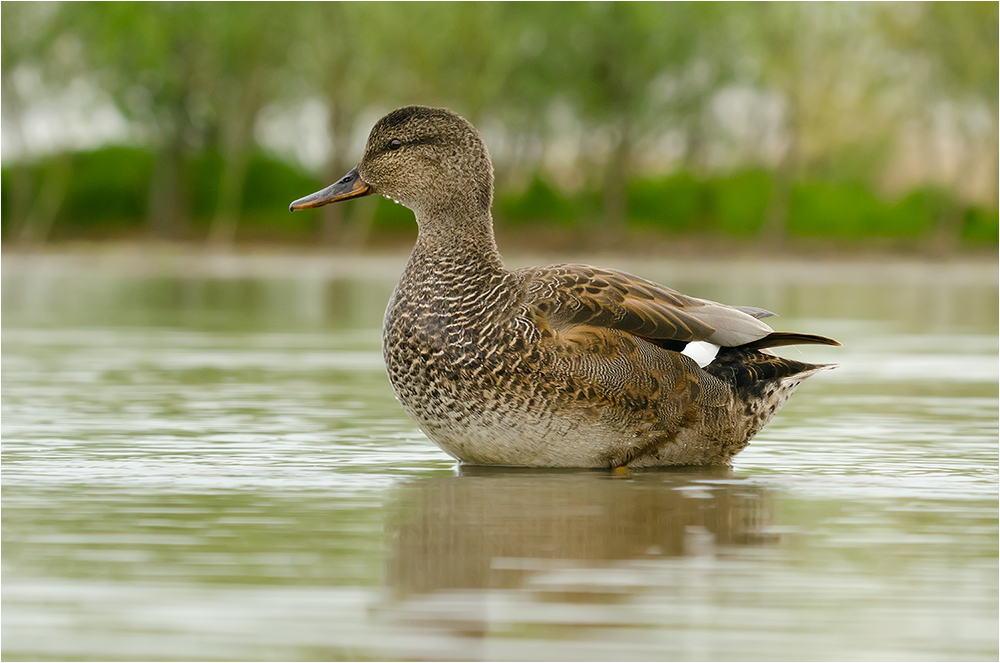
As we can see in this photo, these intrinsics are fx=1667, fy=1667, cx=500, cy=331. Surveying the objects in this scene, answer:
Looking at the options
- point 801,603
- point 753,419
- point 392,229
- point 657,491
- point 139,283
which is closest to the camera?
point 801,603

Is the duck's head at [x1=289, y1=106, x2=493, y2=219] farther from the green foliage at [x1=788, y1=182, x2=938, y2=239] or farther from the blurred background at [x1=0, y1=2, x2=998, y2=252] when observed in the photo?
the green foliage at [x1=788, y1=182, x2=938, y2=239]

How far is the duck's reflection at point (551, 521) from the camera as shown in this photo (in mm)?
4902

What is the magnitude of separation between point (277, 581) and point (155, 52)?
46.9m

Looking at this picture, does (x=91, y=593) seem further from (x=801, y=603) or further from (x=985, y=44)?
(x=985, y=44)

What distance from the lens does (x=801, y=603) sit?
14.5 feet

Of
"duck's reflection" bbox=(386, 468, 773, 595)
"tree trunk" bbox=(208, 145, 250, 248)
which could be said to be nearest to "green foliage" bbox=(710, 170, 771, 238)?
"tree trunk" bbox=(208, 145, 250, 248)

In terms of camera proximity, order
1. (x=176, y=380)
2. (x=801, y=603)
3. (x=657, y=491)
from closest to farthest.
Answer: (x=801, y=603), (x=657, y=491), (x=176, y=380)

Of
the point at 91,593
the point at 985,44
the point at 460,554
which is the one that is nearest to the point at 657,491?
the point at 460,554

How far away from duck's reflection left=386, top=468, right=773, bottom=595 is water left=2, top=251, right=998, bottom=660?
16 millimetres

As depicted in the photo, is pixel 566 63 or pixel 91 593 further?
pixel 566 63

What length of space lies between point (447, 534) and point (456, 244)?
2.05m

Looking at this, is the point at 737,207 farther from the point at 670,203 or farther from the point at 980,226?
the point at 980,226

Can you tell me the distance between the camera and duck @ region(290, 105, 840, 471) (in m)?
6.69

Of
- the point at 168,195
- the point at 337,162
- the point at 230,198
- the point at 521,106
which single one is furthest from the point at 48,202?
the point at 521,106
